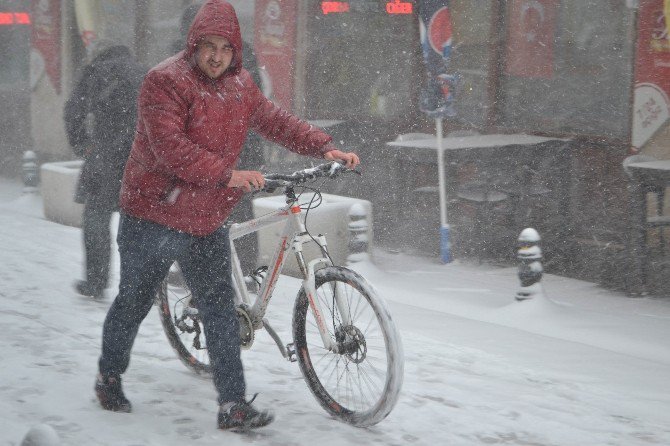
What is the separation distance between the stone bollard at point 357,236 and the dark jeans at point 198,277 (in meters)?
3.83

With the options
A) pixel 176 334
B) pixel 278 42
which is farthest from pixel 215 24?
pixel 278 42

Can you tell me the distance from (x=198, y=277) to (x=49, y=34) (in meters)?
12.2

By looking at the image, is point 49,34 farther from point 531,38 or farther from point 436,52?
point 531,38

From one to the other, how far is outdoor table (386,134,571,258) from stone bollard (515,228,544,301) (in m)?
1.86

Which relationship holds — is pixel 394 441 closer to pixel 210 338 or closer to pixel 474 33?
pixel 210 338

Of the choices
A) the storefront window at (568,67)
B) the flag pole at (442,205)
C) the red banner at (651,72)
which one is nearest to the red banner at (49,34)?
the storefront window at (568,67)

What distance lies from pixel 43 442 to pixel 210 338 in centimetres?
128

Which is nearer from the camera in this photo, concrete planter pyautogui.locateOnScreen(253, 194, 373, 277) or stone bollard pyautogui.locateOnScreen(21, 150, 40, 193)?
concrete planter pyautogui.locateOnScreen(253, 194, 373, 277)

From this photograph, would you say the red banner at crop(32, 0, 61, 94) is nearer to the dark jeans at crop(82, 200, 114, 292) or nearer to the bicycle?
the dark jeans at crop(82, 200, 114, 292)

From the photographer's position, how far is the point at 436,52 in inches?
351

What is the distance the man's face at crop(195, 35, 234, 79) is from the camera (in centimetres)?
425

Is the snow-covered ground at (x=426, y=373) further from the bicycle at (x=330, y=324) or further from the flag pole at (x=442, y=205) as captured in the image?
the flag pole at (x=442, y=205)

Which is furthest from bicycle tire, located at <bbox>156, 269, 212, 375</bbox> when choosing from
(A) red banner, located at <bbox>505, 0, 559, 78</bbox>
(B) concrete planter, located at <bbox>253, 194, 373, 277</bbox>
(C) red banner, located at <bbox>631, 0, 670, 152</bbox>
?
(A) red banner, located at <bbox>505, 0, 559, 78</bbox>

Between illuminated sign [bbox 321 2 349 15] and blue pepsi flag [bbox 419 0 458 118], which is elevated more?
illuminated sign [bbox 321 2 349 15]
